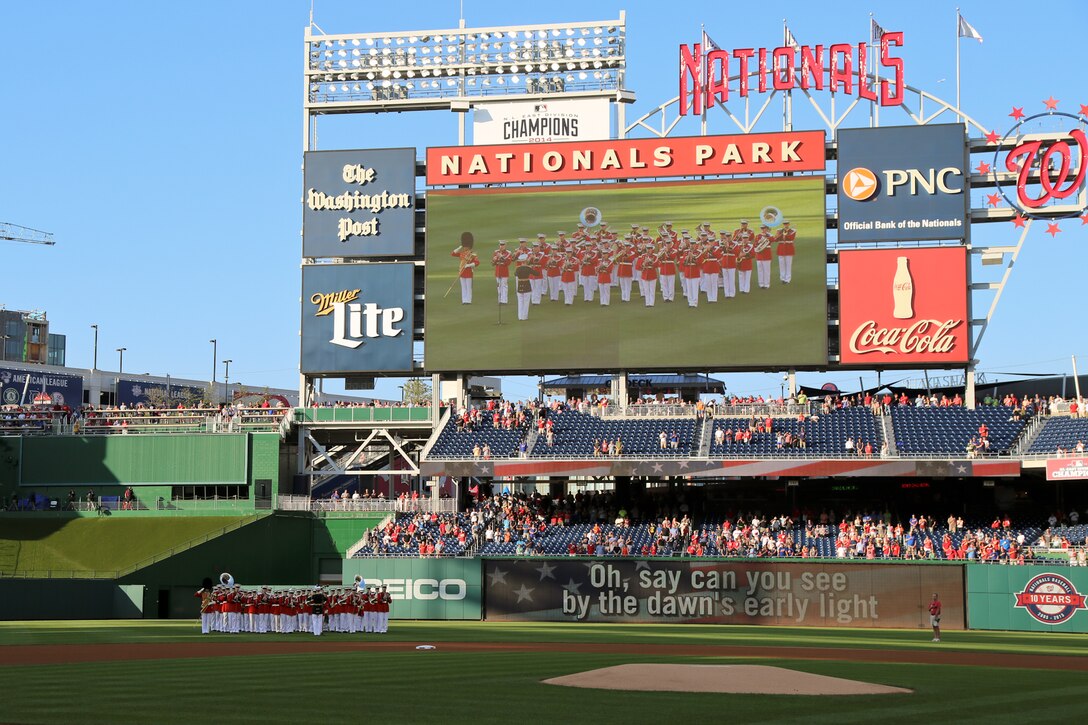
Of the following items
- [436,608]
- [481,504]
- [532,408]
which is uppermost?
[532,408]

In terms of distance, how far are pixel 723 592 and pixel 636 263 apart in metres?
12.1

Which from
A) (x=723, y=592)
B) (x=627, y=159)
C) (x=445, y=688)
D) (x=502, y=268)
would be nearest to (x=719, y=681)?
(x=445, y=688)

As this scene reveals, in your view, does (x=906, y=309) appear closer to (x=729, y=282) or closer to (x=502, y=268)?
(x=729, y=282)

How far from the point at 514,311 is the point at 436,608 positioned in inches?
427

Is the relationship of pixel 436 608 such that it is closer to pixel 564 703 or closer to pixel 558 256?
pixel 558 256

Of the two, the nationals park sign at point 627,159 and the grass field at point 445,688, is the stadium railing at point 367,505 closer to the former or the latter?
the nationals park sign at point 627,159

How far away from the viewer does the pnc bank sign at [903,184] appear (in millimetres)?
43875

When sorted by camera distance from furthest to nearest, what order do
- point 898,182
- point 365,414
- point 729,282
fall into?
1. point 365,414
2. point 729,282
3. point 898,182

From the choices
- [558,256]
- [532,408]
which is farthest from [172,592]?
[558,256]

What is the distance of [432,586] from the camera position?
40.0m

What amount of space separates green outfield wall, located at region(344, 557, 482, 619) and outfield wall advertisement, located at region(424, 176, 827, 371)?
8126 mm

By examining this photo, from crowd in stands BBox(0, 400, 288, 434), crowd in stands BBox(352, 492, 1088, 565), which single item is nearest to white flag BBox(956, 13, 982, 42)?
crowd in stands BBox(352, 492, 1088, 565)

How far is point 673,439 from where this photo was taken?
43250 millimetres

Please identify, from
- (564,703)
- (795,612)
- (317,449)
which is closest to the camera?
(564,703)
